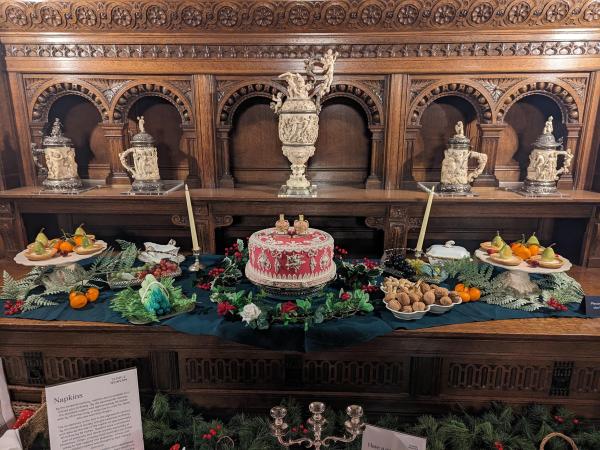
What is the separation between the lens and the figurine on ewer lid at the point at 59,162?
9.89 feet

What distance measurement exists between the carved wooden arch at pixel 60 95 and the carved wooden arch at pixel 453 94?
97.2 inches

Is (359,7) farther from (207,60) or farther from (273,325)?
(273,325)

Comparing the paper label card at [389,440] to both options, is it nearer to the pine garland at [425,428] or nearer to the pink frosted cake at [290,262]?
the pine garland at [425,428]

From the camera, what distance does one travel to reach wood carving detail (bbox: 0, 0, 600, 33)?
8.99 feet

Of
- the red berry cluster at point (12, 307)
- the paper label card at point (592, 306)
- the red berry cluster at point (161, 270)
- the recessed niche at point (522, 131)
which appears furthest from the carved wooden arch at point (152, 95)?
the paper label card at point (592, 306)

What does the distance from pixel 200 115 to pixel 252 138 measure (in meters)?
0.49

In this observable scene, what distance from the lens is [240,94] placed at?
10.3 feet

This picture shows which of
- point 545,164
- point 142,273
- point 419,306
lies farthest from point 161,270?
point 545,164

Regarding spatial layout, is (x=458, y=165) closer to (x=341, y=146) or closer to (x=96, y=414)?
(x=341, y=146)

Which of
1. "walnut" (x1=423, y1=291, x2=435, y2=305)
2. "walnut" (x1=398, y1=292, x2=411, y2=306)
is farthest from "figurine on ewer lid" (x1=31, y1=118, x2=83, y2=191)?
"walnut" (x1=423, y1=291, x2=435, y2=305)

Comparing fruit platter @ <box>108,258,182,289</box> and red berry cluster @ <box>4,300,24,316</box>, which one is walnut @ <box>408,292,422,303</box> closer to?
fruit platter @ <box>108,258,182,289</box>

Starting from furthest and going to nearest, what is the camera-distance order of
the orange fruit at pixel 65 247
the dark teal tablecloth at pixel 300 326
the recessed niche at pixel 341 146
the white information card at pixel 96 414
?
the recessed niche at pixel 341 146 < the orange fruit at pixel 65 247 < the dark teal tablecloth at pixel 300 326 < the white information card at pixel 96 414

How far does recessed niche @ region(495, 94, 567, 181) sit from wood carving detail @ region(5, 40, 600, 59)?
478 millimetres

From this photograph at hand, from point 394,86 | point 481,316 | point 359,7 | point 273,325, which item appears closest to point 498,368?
point 481,316
